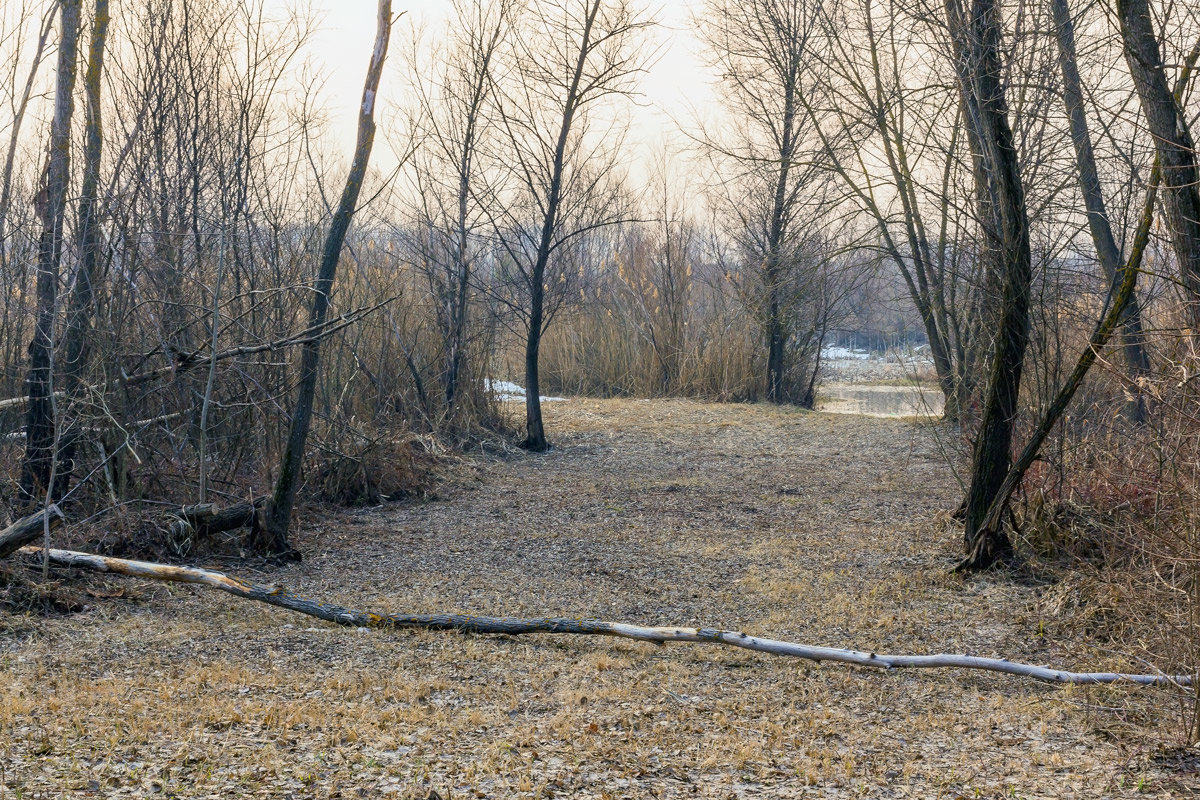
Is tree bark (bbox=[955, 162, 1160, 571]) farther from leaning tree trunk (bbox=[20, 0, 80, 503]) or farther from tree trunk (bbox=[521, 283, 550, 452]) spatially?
tree trunk (bbox=[521, 283, 550, 452])

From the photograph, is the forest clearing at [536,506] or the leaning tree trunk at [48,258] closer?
the forest clearing at [536,506]

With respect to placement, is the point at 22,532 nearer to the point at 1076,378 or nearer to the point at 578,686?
the point at 578,686

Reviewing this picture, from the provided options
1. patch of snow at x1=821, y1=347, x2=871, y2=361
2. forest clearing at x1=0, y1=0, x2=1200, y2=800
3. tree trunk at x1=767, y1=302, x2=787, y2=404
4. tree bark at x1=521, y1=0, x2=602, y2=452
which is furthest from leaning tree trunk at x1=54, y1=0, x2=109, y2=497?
patch of snow at x1=821, y1=347, x2=871, y2=361

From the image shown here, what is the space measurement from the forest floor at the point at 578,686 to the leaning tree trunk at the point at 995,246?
470 millimetres

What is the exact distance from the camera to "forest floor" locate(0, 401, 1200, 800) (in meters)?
3.02

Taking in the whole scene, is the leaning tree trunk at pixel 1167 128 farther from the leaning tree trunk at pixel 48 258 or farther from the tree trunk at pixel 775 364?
the tree trunk at pixel 775 364

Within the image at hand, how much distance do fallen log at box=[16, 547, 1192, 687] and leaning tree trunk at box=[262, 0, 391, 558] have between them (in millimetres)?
832

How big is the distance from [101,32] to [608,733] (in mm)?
5823

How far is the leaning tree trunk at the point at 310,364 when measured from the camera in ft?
19.8

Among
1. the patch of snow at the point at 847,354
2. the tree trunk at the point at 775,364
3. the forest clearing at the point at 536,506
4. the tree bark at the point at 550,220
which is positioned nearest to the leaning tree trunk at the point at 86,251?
the forest clearing at the point at 536,506

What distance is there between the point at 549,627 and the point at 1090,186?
4890 mm

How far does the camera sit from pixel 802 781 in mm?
3064

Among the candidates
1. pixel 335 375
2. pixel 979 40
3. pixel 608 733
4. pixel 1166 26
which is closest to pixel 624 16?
pixel 335 375

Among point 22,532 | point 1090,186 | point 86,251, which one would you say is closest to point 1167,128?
point 1090,186
